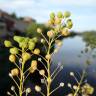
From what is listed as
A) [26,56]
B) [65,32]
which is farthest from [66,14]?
[26,56]

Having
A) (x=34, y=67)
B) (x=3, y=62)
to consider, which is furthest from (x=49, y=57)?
(x=3, y=62)

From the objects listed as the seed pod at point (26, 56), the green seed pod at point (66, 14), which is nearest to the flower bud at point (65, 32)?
the green seed pod at point (66, 14)

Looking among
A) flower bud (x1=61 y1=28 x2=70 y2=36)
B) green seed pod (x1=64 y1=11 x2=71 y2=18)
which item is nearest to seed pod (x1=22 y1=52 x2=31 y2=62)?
flower bud (x1=61 y1=28 x2=70 y2=36)

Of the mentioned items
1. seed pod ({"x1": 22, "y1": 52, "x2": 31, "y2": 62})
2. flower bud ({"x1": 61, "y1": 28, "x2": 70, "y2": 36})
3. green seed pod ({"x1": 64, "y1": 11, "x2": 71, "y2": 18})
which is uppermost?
green seed pod ({"x1": 64, "y1": 11, "x2": 71, "y2": 18})

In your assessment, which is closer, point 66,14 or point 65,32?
point 65,32

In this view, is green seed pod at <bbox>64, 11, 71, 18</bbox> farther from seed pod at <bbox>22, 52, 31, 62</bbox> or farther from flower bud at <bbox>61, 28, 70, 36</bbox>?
seed pod at <bbox>22, 52, 31, 62</bbox>

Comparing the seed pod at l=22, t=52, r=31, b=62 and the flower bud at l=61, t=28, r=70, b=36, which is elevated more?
the flower bud at l=61, t=28, r=70, b=36

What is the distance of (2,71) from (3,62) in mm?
7850

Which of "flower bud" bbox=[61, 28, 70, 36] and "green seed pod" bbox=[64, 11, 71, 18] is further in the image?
"green seed pod" bbox=[64, 11, 71, 18]

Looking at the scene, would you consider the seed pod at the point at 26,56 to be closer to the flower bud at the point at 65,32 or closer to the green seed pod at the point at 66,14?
the flower bud at the point at 65,32

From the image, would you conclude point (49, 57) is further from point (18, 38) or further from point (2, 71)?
point (2, 71)

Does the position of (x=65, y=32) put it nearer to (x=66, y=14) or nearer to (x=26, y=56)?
(x=66, y=14)

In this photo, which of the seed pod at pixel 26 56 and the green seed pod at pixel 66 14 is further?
the green seed pod at pixel 66 14

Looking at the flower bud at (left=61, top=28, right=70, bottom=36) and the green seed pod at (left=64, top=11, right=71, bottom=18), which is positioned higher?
the green seed pod at (left=64, top=11, right=71, bottom=18)
